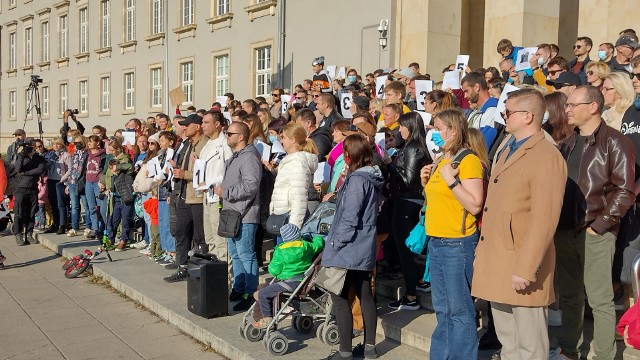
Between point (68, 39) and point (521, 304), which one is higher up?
point (68, 39)

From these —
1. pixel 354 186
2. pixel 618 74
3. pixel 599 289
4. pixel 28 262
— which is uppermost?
pixel 618 74

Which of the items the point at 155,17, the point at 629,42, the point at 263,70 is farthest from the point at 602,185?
the point at 155,17

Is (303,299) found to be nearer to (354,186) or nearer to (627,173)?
(354,186)

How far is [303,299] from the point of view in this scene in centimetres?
612

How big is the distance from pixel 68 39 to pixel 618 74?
37.7 metres

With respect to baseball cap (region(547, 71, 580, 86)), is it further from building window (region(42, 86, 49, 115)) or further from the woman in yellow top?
building window (region(42, 86, 49, 115))

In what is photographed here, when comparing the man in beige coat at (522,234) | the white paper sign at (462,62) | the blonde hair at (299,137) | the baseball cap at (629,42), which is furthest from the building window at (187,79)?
the man in beige coat at (522,234)

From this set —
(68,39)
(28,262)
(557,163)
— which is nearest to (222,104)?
(28,262)

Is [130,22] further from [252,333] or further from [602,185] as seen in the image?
[602,185]

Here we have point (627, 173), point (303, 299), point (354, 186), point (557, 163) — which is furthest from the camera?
point (303, 299)

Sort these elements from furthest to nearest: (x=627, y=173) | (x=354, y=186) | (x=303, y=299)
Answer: (x=303, y=299) < (x=354, y=186) < (x=627, y=173)

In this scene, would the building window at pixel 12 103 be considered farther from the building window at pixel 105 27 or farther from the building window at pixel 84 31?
the building window at pixel 105 27

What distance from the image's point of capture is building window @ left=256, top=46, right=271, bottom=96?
2361 cm

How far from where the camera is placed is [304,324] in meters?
6.48
